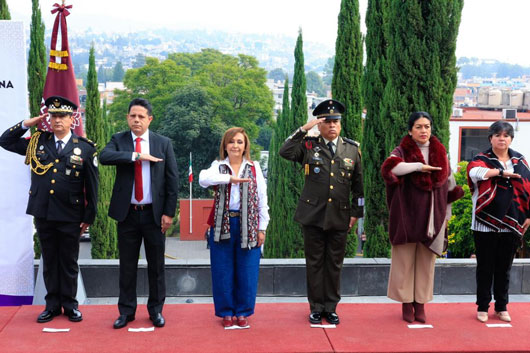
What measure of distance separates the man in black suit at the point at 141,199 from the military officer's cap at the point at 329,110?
111cm

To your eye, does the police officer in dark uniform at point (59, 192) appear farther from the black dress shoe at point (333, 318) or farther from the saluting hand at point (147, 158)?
the black dress shoe at point (333, 318)

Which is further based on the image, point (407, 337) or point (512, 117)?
point (512, 117)

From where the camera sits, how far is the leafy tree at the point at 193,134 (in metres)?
40.7

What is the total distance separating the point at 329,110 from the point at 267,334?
→ 5.45ft

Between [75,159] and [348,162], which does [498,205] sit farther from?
[75,159]

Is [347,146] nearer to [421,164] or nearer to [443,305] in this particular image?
[421,164]

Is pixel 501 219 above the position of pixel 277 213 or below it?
above

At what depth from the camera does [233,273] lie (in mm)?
4645

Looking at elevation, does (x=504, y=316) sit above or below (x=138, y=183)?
below

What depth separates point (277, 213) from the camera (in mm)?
21188

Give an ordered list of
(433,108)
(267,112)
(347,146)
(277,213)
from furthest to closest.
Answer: (267,112) → (277,213) → (433,108) → (347,146)

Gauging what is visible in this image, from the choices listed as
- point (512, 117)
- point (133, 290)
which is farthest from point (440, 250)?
point (512, 117)

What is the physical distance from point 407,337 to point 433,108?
288 centimetres

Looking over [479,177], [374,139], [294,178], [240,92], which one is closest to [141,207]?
[479,177]
